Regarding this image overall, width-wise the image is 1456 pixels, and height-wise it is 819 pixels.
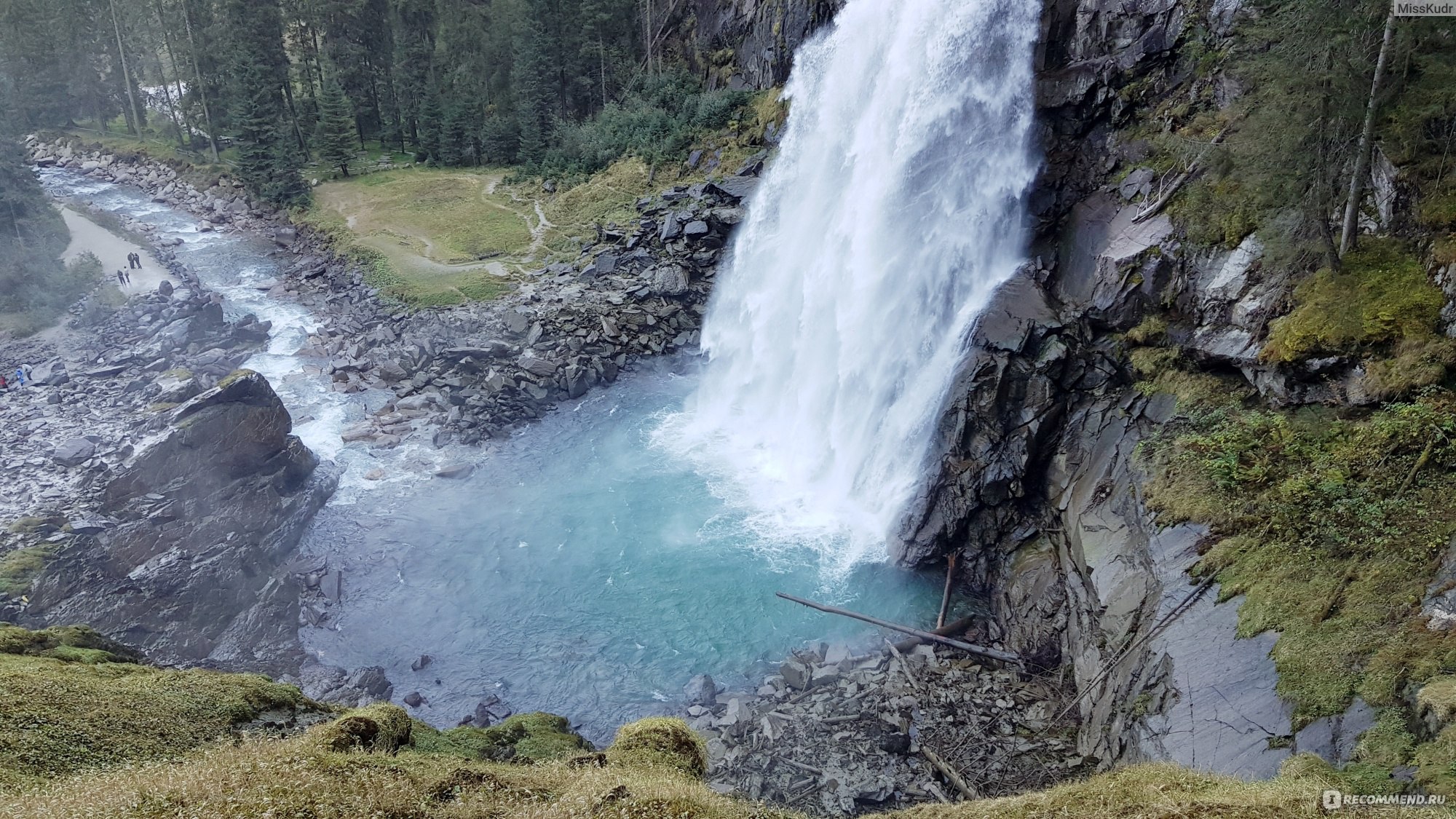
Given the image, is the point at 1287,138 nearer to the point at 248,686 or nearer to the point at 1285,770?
the point at 1285,770

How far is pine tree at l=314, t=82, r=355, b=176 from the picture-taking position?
4962 cm

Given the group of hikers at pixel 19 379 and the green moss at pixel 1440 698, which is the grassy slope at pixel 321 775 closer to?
the green moss at pixel 1440 698

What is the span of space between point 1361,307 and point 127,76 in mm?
77644

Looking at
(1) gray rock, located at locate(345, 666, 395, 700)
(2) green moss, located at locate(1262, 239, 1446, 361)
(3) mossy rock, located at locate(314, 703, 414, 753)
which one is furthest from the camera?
(1) gray rock, located at locate(345, 666, 395, 700)

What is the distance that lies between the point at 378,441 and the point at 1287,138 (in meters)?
27.8

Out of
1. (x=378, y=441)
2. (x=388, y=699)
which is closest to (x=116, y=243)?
(x=378, y=441)

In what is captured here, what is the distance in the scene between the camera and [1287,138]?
53.0 feet

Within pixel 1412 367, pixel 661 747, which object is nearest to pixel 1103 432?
pixel 1412 367

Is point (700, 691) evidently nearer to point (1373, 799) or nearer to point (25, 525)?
point (1373, 799)

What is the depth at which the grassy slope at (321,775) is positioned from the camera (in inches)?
287

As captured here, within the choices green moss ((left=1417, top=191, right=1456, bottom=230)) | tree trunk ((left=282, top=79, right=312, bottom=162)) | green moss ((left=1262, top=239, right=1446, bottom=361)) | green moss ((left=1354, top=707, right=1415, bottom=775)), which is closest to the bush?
tree trunk ((left=282, top=79, right=312, bottom=162))

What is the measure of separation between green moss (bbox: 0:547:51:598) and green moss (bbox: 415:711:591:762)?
46.0ft

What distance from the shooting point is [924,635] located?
61.2 ft

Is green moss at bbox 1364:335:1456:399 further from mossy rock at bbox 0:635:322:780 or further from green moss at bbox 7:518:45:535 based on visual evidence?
green moss at bbox 7:518:45:535
